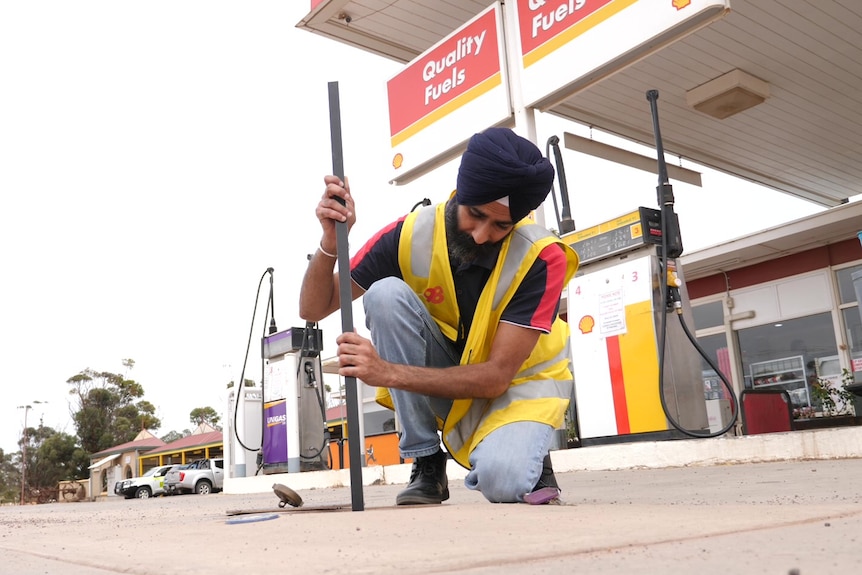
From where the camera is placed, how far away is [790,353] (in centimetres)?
1141

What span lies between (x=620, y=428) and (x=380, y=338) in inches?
135

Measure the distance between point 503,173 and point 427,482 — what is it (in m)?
1.08

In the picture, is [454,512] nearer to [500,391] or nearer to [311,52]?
[500,391]

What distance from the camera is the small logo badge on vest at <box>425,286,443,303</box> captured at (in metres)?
2.72

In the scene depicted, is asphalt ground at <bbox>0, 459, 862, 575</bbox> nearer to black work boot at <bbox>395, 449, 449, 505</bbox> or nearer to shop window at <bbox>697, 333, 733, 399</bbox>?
black work boot at <bbox>395, 449, 449, 505</bbox>

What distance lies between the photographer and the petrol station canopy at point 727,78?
7.66m

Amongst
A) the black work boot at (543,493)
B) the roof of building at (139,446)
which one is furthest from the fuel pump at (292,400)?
the roof of building at (139,446)

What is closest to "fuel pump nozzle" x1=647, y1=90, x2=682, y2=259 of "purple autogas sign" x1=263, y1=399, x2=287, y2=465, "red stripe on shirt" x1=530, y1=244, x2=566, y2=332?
"red stripe on shirt" x1=530, y1=244, x2=566, y2=332

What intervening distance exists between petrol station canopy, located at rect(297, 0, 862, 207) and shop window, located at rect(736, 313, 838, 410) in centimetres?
238

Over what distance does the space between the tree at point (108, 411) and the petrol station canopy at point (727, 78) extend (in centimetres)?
5070

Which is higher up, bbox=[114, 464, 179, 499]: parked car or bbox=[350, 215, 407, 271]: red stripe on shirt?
bbox=[350, 215, 407, 271]: red stripe on shirt

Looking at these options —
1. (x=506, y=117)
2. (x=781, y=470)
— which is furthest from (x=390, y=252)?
(x=506, y=117)

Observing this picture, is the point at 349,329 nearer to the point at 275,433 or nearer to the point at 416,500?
the point at 416,500

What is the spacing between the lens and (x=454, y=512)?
1.96 meters
